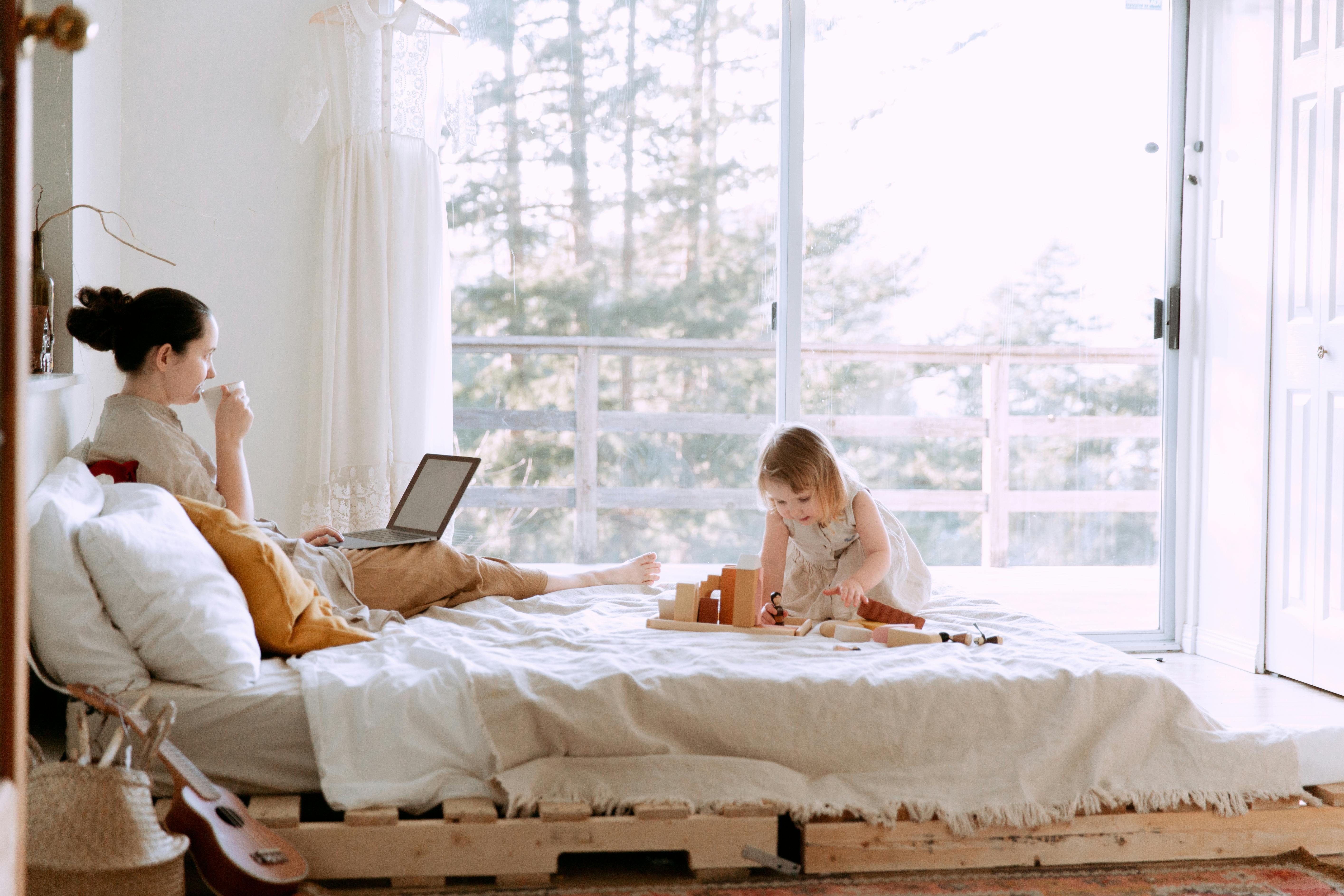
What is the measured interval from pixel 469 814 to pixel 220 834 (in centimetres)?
33

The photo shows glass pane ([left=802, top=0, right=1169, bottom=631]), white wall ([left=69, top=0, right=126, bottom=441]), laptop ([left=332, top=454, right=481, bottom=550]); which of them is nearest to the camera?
white wall ([left=69, top=0, right=126, bottom=441])

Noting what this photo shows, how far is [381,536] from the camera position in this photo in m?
2.59

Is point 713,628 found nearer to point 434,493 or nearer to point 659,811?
point 659,811

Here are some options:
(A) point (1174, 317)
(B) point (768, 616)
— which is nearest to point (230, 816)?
(B) point (768, 616)

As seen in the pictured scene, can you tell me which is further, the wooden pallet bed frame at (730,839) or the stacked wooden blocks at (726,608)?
the stacked wooden blocks at (726,608)

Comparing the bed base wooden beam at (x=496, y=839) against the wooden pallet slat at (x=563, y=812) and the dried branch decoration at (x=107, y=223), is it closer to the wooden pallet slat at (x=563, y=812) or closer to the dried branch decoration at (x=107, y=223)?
the wooden pallet slat at (x=563, y=812)

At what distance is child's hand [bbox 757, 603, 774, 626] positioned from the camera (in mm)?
2215

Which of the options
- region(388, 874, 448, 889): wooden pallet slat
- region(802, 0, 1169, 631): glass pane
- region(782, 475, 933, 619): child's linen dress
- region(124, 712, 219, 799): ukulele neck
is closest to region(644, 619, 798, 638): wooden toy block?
region(782, 475, 933, 619): child's linen dress

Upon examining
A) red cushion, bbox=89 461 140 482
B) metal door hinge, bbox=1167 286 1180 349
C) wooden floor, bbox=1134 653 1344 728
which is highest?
metal door hinge, bbox=1167 286 1180 349

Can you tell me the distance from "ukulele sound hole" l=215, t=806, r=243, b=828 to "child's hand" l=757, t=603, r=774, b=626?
106 cm

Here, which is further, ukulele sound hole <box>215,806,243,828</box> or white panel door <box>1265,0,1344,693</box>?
white panel door <box>1265,0,1344,693</box>

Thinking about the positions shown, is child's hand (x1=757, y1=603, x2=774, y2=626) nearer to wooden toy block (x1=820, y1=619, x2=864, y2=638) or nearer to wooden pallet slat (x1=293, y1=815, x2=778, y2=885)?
wooden toy block (x1=820, y1=619, x2=864, y2=638)

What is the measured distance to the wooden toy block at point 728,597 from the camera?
7.18 ft

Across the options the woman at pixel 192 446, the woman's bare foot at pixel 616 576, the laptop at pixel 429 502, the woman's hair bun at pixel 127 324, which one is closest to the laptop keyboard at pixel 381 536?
the laptop at pixel 429 502
